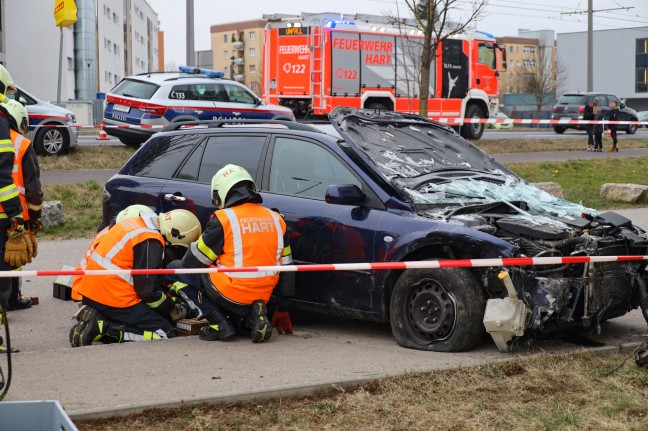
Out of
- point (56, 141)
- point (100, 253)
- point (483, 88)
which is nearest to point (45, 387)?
point (100, 253)

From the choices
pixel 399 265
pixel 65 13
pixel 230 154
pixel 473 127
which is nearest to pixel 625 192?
pixel 230 154

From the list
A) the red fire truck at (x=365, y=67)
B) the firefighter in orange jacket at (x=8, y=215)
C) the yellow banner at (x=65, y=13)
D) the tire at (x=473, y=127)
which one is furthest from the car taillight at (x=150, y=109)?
the firefighter in orange jacket at (x=8, y=215)

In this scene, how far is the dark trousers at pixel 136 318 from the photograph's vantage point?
6488 mm

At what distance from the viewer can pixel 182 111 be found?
19562mm

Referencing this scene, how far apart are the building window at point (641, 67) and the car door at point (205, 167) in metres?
79.0

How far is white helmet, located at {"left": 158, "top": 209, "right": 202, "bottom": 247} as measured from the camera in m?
6.87

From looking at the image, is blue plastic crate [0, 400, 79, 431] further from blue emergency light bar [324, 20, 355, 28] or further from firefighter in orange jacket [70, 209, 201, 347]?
blue emergency light bar [324, 20, 355, 28]

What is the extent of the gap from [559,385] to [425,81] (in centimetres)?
1705

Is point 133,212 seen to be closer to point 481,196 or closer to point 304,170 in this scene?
point 304,170

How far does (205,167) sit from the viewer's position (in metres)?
7.62

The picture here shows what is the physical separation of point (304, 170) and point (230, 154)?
81cm

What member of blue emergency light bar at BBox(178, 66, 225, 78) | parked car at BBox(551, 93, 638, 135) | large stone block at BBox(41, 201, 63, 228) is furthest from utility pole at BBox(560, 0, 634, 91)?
large stone block at BBox(41, 201, 63, 228)

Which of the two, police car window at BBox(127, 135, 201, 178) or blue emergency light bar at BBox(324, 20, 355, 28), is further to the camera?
blue emergency light bar at BBox(324, 20, 355, 28)

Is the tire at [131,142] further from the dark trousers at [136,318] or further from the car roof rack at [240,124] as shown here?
the dark trousers at [136,318]
